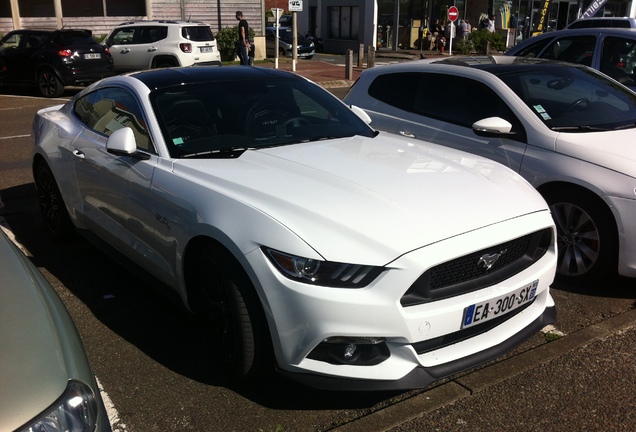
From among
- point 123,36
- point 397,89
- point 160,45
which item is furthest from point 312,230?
point 123,36

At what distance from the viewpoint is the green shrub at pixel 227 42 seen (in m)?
26.5

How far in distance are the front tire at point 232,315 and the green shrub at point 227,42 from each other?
24.1 metres

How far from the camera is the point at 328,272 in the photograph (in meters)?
2.99

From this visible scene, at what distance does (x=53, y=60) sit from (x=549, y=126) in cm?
1375

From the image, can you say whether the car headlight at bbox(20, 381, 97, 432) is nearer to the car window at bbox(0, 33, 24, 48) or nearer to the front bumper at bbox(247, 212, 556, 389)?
the front bumper at bbox(247, 212, 556, 389)

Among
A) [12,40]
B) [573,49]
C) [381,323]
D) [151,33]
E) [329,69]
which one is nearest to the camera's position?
[381,323]

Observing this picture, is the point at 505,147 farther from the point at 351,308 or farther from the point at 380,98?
the point at 351,308

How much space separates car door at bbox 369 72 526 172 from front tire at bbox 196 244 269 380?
105 inches

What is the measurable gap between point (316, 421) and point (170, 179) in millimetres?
1561

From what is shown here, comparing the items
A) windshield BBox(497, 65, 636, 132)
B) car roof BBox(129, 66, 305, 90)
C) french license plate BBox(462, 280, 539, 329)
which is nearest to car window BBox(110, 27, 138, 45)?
car roof BBox(129, 66, 305, 90)

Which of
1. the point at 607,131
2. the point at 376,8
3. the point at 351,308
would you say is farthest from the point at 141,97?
the point at 376,8

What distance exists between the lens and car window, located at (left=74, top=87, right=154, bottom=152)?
4289mm

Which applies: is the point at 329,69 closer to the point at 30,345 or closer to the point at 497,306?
the point at 497,306

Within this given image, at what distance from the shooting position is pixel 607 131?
16.6ft
